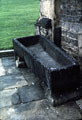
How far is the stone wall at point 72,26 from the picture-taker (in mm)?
4251

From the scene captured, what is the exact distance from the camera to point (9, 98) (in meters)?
4.32

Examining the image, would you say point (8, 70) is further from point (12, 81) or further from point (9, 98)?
point (9, 98)

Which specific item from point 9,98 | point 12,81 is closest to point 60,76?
point 9,98

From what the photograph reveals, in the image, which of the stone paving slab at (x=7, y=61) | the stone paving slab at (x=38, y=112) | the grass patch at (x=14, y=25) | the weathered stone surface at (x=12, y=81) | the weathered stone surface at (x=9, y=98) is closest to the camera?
the stone paving slab at (x=38, y=112)

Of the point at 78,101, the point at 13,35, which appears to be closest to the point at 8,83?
the point at 78,101

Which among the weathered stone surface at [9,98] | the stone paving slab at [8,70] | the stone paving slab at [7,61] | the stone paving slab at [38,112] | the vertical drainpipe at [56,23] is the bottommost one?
the stone paving slab at [38,112]

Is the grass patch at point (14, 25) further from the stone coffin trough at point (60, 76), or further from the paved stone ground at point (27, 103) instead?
the stone coffin trough at point (60, 76)

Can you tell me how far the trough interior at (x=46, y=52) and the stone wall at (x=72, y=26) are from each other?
294 millimetres

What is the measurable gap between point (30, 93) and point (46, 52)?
1420 millimetres

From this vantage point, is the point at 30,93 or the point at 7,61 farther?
the point at 7,61

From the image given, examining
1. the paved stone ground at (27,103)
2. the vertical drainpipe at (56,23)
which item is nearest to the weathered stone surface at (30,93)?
the paved stone ground at (27,103)

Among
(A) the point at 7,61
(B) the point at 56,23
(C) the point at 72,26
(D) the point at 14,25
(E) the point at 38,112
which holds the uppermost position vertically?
(C) the point at 72,26

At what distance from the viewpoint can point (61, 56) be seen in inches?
179

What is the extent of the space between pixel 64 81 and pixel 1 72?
90.6 inches
